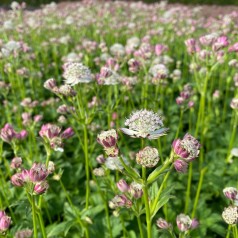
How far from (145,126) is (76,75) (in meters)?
0.97

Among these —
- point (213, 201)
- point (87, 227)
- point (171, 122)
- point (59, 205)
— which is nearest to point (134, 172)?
point (87, 227)

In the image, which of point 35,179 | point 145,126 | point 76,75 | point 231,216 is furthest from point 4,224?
point 76,75

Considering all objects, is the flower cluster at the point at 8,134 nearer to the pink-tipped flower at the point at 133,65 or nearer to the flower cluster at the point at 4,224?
the flower cluster at the point at 4,224

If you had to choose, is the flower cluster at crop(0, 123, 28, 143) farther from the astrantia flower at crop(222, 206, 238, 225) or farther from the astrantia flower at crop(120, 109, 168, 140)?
the astrantia flower at crop(222, 206, 238, 225)

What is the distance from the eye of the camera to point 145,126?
1294 millimetres

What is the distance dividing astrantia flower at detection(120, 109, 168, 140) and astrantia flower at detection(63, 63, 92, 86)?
2.74 feet

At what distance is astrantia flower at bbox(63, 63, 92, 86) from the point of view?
2125 mm

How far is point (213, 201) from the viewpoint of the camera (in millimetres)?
2773

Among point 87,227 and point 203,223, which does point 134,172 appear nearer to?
point 87,227

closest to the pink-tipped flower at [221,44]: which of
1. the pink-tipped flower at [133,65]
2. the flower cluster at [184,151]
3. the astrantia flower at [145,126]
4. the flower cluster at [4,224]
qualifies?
the pink-tipped flower at [133,65]

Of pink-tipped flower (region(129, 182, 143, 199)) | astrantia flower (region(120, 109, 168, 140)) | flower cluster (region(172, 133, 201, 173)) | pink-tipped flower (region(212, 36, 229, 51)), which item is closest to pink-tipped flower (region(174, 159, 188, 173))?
flower cluster (region(172, 133, 201, 173))

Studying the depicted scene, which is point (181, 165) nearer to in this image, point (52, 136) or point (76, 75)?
point (52, 136)

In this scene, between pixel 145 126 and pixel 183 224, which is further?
pixel 183 224

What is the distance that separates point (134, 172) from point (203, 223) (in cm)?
129
